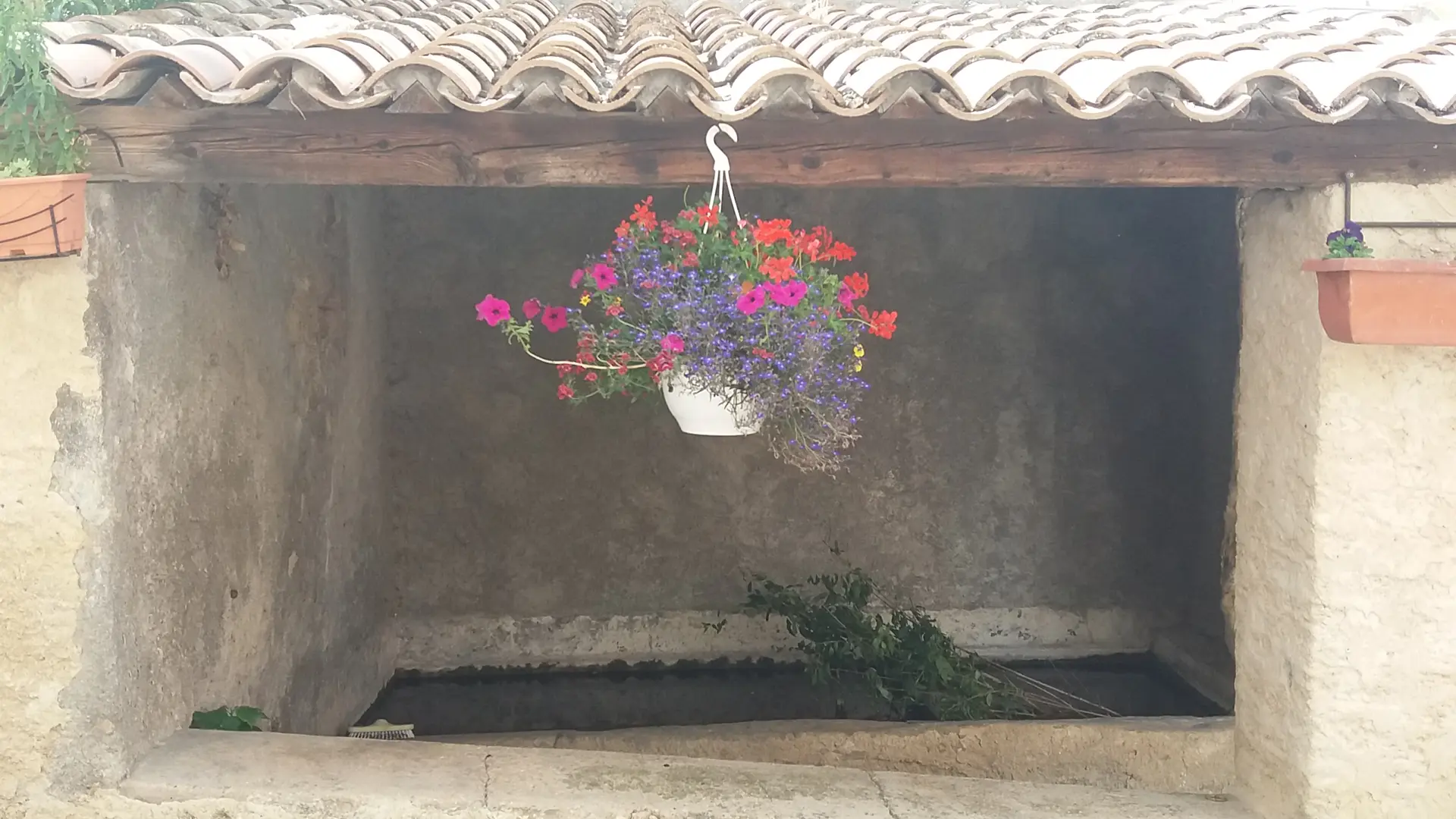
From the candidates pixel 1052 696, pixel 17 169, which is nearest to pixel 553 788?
pixel 17 169

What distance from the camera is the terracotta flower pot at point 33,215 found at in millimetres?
2043

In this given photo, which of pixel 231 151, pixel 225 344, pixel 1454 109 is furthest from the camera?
pixel 225 344

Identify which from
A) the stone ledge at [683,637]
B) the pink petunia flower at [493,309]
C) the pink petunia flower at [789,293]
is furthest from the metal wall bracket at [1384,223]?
the stone ledge at [683,637]

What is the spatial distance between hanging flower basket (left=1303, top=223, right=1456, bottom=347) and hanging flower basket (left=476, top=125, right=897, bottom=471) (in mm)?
1021

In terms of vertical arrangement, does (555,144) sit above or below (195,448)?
above

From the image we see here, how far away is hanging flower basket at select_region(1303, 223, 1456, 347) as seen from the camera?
209 cm

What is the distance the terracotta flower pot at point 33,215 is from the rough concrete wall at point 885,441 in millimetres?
3123

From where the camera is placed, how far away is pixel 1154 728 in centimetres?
366

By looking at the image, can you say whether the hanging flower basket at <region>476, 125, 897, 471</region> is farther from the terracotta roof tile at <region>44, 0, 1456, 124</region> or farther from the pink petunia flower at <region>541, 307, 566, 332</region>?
the terracotta roof tile at <region>44, 0, 1456, 124</region>

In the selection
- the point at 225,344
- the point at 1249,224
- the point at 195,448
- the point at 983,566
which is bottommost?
the point at 983,566

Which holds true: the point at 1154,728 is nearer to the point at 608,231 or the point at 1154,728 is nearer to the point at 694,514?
the point at 694,514

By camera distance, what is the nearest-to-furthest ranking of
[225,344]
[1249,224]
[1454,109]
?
[1454,109]
[1249,224]
[225,344]

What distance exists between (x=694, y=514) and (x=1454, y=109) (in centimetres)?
397

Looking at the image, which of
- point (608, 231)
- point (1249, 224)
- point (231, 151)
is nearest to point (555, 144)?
point (231, 151)
